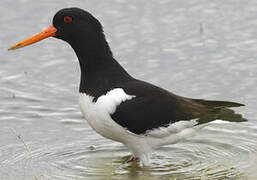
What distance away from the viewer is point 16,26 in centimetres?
1191

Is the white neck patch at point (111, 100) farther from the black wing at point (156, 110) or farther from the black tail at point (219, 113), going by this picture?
the black tail at point (219, 113)

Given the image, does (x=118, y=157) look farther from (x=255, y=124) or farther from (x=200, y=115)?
(x=255, y=124)

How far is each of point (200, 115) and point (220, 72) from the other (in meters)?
2.51

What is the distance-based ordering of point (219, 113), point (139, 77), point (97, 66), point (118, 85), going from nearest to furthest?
point (118, 85) < point (97, 66) < point (219, 113) < point (139, 77)

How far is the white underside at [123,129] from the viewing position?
24.3ft

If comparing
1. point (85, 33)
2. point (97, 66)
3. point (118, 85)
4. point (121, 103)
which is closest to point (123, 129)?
point (121, 103)

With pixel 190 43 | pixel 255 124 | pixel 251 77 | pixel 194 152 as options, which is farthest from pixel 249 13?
pixel 194 152

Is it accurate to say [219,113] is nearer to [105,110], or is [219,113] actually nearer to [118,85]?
[118,85]

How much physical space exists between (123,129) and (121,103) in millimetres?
292

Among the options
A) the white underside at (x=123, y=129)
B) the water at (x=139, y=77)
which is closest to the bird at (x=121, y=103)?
the white underside at (x=123, y=129)

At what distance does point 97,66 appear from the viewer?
780 cm

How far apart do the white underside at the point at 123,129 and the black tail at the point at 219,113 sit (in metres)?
0.15

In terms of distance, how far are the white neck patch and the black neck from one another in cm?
15

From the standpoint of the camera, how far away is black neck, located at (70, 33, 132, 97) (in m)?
7.69
